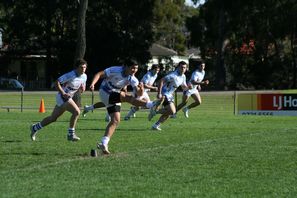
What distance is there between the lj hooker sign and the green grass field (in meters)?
11.7

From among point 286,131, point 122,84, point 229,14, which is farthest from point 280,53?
point 122,84

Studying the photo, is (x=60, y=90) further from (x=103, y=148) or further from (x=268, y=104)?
(x=268, y=104)

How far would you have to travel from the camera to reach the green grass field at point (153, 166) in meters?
8.85

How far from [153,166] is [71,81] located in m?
4.91

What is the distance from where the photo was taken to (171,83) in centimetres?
2064

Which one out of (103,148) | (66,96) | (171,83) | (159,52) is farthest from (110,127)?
(159,52)

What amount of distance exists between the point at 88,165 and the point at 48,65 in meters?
58.6

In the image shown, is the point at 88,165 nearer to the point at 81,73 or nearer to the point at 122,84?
the point at 122,84

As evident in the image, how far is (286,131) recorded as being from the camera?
18.6 meters

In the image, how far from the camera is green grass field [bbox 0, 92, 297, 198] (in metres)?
8.85

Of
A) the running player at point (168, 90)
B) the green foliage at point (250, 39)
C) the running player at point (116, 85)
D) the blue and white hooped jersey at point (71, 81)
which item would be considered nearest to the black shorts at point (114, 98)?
the running player at point (116, 85)

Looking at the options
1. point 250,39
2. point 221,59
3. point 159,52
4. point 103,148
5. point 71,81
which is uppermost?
point 250,39

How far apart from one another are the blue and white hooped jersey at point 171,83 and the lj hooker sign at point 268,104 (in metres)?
9.11

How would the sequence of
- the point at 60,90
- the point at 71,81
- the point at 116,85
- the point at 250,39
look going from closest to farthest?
the point at 116,85
the point at 60,90
the point at 71,81
the point at 250,39
